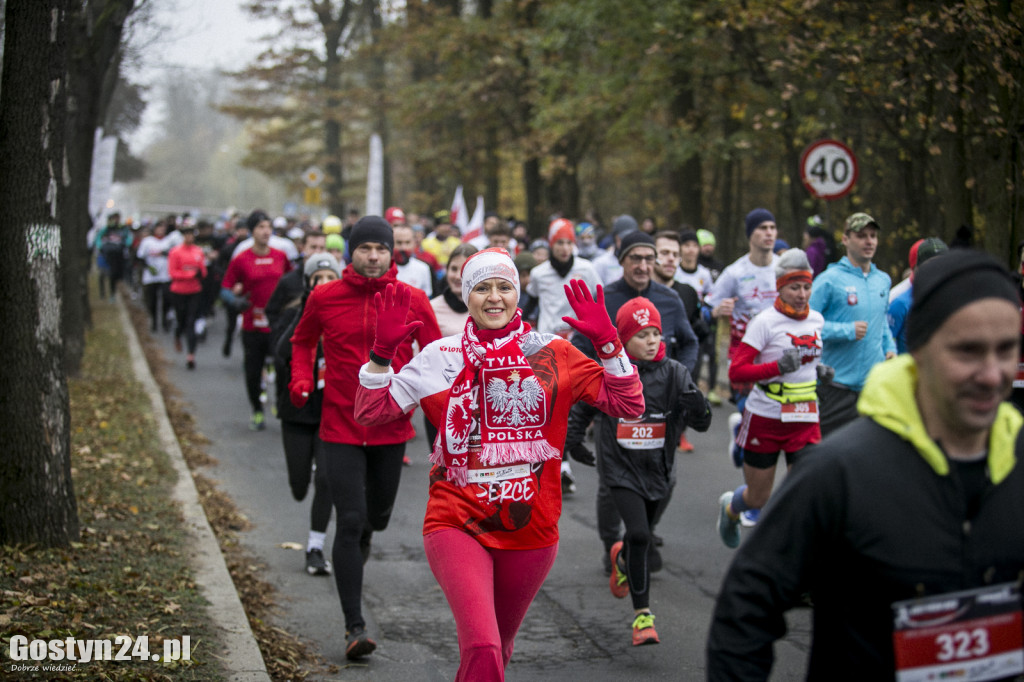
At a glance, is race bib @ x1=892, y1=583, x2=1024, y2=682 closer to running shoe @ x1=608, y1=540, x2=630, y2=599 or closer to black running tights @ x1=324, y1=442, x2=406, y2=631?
black running tights @ x1=324, y1=442, x2=406, y2=631

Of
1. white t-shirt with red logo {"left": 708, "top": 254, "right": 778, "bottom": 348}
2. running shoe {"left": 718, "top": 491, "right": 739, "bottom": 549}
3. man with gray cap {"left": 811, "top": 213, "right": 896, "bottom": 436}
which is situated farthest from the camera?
white t-shirt with red logo {"left": 708, "top": 254, "right": 778, "bottom": 348}

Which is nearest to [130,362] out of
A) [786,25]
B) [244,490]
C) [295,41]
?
[244,490]

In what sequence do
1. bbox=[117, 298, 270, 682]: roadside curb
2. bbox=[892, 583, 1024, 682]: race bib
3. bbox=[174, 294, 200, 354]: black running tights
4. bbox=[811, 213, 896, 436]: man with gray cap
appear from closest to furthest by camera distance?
bbox=[892, 583, 1024, 682]: race bib → bbox=[117, 298, 270, 682]: roadside curb → bbox=[811, 213, 896, 436]: man with gray cap → bbox=[174, 294, 200, 354]: black running tights

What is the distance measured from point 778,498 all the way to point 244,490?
7975 millimetres

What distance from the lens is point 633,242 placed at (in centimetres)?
746

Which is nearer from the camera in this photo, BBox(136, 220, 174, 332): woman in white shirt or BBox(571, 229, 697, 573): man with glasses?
BBox(571, 229, 697, 573): man with glasses

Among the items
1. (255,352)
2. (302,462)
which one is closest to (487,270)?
(302,462)

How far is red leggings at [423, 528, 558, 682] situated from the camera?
382cm

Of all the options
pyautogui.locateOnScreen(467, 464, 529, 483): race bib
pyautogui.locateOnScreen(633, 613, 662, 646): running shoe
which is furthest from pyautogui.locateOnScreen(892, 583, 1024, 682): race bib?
pyautogui.locateOnScreen(633, 613, 662, 646): running shoe

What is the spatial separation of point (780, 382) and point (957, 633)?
185 inches

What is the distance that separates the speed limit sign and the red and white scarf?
988 centimetres

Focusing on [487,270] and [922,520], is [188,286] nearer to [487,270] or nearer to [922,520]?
[487,270]

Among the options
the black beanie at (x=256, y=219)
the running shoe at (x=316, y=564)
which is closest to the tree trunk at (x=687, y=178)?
the black beanie at (x=256, y=219)

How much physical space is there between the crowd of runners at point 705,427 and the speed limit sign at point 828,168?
388cm
